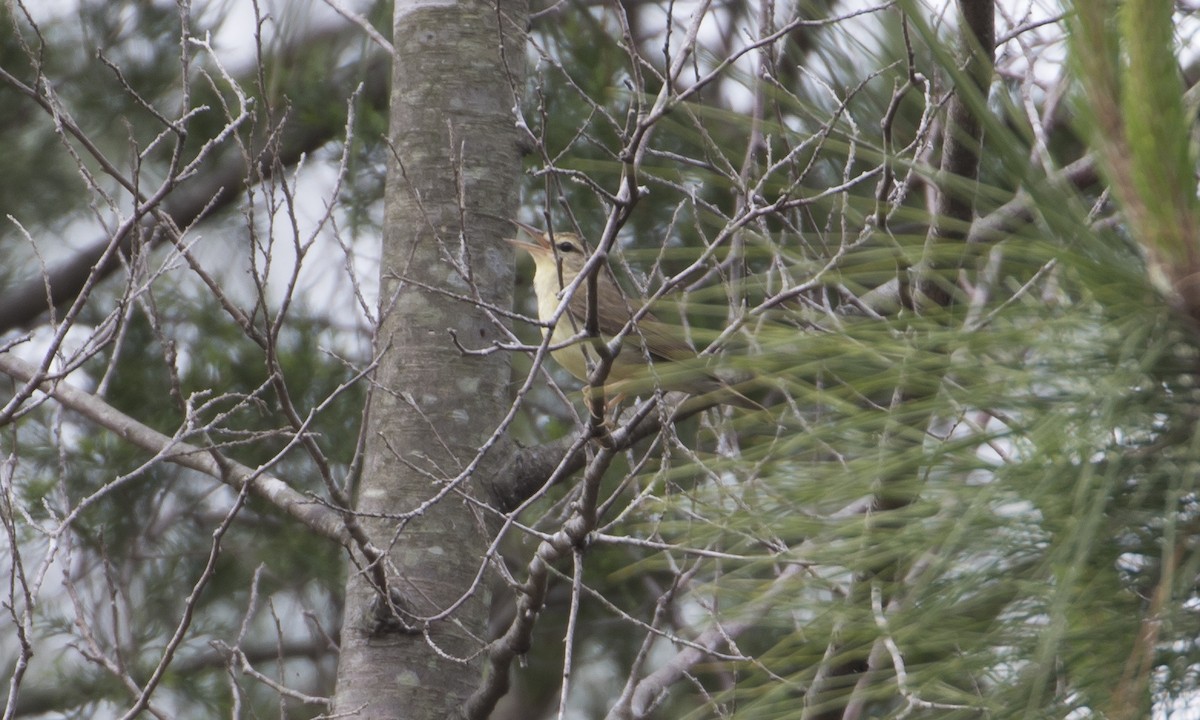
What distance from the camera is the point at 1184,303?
1251 mm

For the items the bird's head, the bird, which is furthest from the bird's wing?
the bird's head

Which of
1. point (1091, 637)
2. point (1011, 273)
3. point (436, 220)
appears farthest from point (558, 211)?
point (1091, 637)

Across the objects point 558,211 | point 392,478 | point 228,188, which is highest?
point 228,188

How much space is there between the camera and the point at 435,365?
149 inches

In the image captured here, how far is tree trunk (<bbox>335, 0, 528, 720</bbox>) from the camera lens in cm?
350

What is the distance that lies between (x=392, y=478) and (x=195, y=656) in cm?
278

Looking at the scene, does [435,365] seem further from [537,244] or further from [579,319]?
[579,319]

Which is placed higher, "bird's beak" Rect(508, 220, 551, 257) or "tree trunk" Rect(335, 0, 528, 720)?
"bird's beak" Rect(508, 220, 551, 257)

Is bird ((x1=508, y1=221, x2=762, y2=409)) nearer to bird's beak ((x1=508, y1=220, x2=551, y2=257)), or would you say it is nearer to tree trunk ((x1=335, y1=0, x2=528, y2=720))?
bird's beak ((x1=508, y1=220, x2=551, y2=257))

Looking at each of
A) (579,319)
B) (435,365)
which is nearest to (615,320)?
(579,319)

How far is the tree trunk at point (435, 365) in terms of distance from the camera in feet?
11.5

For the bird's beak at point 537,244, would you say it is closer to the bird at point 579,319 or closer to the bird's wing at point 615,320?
the bird at point 579,319

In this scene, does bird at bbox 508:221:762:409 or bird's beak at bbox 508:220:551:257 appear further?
bird's beak at bbox 508:220:551:257

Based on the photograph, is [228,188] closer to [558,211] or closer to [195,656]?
[558,211]
